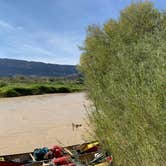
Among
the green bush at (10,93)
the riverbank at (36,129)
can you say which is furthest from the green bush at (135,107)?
the green bush at (10,93)

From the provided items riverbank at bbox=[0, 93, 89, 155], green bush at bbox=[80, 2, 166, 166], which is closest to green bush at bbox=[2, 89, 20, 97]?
riverbank at bbox=[0, 93, 89, 155]

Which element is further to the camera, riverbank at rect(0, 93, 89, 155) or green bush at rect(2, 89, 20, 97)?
green bush at rect(2, 89, 20, 97)

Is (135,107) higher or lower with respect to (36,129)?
higher

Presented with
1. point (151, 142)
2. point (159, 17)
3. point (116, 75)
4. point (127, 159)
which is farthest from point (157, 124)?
point (159, 17)

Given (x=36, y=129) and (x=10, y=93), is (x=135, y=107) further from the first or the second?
(x=10, y=93)

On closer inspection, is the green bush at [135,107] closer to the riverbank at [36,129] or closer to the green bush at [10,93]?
the riverbank at [36,129]

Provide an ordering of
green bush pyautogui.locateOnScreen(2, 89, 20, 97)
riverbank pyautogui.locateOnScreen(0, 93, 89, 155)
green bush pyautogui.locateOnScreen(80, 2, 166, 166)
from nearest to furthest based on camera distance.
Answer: green bush pyautogui.locateOnScreen(80, 2, 166, 166) < riverbank pyautogui.locateOnScreen(0, 93, 89, 155) < green bush pyautogui.locateOnScreen(2, 89, 20, 97)

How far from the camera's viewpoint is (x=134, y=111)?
5871mm

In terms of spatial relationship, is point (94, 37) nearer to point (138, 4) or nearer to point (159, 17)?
point (138, 4)

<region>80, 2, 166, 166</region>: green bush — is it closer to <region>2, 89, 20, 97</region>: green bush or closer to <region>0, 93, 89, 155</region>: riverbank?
<region>0, 93, 89, 155</region>: riverbank

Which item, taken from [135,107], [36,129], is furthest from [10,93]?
[135,107]

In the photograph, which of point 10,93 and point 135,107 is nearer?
point 135,107

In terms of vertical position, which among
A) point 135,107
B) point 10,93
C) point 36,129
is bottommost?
point 36,129

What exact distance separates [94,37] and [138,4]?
157 inches
